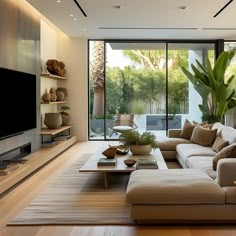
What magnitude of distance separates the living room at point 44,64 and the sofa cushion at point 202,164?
91 centimetres

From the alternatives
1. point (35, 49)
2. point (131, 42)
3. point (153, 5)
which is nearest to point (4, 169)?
point (35, 49)

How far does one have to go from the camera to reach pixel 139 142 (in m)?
5.19

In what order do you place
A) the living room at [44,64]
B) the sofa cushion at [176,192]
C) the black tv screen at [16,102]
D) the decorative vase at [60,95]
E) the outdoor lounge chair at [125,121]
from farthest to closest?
the outdoor lounge chair at [125,121]
the decorative vase at [60,95]
the black tv screen at [16,102]
the living room at [44,64]
the sofa cushion at [176,192]

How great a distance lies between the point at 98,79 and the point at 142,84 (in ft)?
4.17

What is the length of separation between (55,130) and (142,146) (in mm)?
2871

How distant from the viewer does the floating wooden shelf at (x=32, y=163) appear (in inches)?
168

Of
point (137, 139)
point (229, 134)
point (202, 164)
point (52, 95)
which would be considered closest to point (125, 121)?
A: point (52, 95)

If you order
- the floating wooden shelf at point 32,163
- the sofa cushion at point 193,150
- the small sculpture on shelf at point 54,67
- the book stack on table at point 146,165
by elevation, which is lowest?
the floating wooden shelf at point 32,163

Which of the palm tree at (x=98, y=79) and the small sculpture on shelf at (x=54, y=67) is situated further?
the palm tree at (x=98, y=79)

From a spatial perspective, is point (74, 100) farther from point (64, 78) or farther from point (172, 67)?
point (172, 67)

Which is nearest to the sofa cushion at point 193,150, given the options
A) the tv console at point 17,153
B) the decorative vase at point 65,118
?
the tv console at point 17,153

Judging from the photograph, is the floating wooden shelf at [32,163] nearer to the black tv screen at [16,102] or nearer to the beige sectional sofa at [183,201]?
the black tv screen at [16,102]

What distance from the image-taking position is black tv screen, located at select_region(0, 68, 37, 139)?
493 cm

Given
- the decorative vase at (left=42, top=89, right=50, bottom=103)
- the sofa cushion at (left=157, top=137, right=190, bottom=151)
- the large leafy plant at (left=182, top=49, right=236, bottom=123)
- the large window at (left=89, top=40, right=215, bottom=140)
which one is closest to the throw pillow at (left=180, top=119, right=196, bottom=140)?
the sofa cushion at (left=157, top=137, right=190, bottom=151)
